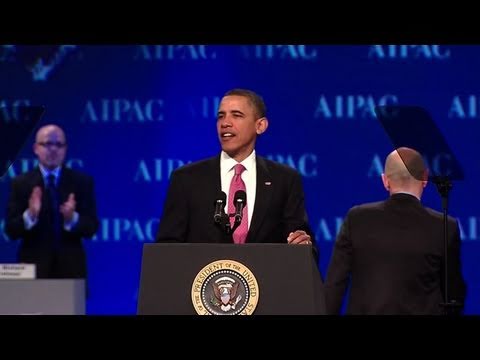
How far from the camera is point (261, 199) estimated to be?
4.09m

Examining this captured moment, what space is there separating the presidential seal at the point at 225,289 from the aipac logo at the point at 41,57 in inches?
197

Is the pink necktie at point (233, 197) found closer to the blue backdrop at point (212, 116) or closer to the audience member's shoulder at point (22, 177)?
the audience member's shoulder at point (22, 177)

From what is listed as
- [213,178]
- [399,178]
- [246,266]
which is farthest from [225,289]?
[399,178]

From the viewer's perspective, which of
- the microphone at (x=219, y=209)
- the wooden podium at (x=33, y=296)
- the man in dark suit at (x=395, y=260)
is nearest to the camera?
the microphone at (x=219, y=209)

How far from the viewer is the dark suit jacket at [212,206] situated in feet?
12.8

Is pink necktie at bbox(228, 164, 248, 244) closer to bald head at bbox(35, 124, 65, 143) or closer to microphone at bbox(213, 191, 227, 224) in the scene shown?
microphone at bbox(213, 191, 227, 224)

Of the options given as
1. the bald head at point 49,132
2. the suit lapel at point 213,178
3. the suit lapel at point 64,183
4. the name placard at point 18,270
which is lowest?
the name placard at point 18,270

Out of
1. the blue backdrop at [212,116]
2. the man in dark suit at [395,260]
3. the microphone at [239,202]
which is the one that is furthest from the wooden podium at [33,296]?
the blue backdrop at [212,116]

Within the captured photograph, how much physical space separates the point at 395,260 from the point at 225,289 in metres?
1.41

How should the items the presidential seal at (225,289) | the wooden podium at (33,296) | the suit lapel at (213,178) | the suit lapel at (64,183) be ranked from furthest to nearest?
1. the suit lapel at (64,183)
2. the suit lapel at (213,178)
3. the wooden podium at (33,296)
4. the presidential seal at (225,289)

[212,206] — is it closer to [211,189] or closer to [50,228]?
[211,189]
